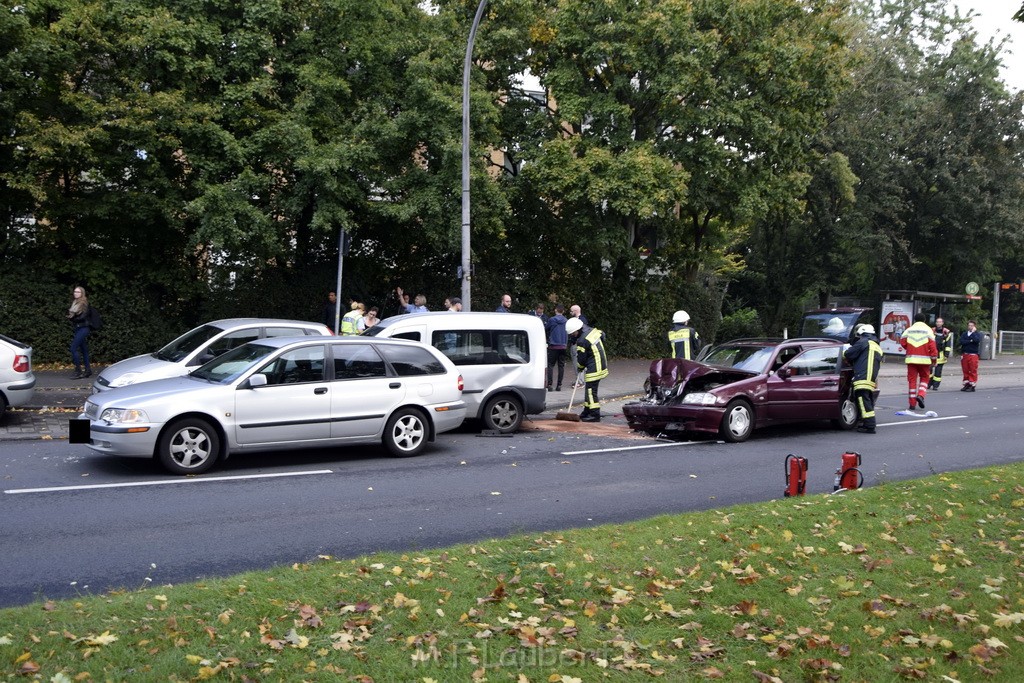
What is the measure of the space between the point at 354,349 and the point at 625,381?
11.7m

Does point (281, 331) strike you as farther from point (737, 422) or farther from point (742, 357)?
point (742, 357)

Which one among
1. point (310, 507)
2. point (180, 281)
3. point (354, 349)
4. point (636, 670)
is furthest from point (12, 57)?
point (636, 670)

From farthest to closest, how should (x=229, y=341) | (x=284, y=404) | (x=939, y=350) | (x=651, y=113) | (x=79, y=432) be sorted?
(x=651, y=113), (x=939, y=350), (x=229, y=341), (x=284, y=404), (x=79, y=432)

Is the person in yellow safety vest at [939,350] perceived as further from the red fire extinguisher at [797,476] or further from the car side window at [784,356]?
the red fire extinguisher at [797,476]

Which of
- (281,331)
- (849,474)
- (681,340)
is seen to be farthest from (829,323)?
(849,474)

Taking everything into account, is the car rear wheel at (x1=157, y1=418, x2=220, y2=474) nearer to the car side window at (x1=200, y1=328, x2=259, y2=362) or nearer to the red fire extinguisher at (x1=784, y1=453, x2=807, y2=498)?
the car side window at (x1=200, y1=328, x2=259, y2=362)

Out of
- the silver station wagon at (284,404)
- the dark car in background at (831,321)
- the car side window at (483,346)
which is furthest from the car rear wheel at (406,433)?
the dark car in background at (831,321)

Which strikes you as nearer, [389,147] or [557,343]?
[557,343]

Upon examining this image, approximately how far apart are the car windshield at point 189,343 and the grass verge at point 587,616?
842 cm

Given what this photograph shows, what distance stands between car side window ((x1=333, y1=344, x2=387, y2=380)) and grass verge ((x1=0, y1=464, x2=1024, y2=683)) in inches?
194

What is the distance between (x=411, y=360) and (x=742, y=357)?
5332mm

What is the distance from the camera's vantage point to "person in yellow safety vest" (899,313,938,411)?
17406mm

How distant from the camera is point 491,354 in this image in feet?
46.7

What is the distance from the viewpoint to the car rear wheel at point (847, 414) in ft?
48.6
